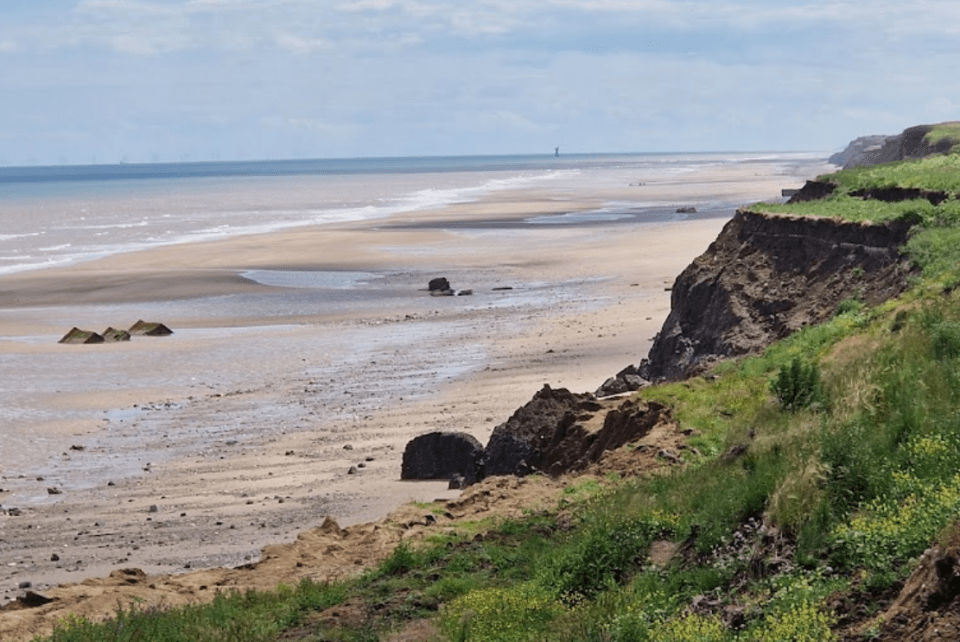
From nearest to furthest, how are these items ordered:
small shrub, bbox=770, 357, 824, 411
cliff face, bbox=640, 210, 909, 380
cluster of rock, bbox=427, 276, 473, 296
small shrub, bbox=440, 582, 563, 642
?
small shrub, bbox=440, 582, 563, 642, small shrub, bbox=770, 357, 824, 411, cliff face, bbox=640, 210, 909, 380, cluster of rock, bbox=427, 276, 473, 296

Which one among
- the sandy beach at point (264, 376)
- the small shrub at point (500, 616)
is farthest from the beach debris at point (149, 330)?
the small shrub at point (500, 616)

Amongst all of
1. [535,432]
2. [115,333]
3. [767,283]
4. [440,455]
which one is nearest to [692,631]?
[535,432]

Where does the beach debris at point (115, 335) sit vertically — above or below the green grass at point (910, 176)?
below

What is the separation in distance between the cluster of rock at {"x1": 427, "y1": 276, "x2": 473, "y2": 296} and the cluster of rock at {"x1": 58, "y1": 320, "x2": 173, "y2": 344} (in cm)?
1056

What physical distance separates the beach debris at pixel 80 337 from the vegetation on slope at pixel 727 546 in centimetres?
2515

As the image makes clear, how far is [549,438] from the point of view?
17.0 metres

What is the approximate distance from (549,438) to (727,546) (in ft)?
23.3

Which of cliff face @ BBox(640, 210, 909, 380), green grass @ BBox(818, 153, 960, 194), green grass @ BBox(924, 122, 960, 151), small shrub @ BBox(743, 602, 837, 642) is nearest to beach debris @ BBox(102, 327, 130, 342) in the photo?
cliff face @ BBox(640, 210, 909, 380)

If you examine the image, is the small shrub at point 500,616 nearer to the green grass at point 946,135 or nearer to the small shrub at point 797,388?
the small shrub at point 797,388

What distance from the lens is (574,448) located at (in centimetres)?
1638

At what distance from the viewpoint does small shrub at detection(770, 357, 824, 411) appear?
12.4 m

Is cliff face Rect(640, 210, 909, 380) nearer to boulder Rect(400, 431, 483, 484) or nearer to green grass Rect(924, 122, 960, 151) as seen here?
boulder Rect(400, 431, 483, 484)

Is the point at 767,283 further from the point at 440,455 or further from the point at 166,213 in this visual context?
the point at 166,213

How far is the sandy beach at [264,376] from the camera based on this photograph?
59.8 feet
